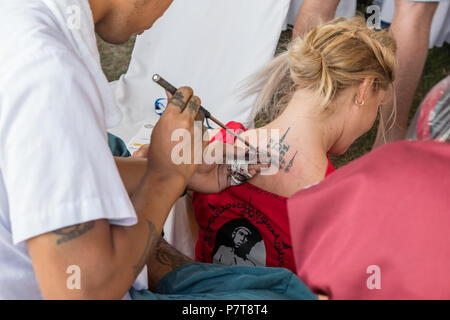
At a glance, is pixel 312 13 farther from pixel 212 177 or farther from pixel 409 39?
pixel 212 177

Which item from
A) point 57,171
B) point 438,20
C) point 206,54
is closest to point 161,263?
point 57,171

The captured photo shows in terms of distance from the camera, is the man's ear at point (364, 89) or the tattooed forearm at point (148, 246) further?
the man's ear at point (364, 89)

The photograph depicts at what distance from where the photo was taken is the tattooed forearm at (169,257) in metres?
1.19

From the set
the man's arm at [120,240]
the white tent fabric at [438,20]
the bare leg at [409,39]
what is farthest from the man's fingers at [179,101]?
the white tent fabric at [438,20]

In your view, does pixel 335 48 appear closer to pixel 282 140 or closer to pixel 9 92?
A: pixel 282 140

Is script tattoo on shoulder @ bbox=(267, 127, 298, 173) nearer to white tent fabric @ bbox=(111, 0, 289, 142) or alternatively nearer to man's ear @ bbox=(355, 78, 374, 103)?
man's ear @ bbox=(355, 78, 374, 103)

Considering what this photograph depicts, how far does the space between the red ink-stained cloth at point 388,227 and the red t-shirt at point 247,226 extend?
514 mm

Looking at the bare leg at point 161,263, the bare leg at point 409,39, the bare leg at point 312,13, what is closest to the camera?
the bare leg at point 161,263

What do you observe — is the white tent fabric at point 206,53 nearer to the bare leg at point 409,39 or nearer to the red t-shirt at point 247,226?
the bare leg at point 409,39

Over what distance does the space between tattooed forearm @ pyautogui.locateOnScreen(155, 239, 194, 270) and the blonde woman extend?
0.36 ft

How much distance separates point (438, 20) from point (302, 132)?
155cm

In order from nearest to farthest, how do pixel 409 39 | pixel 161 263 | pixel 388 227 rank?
pixel 388 227 < pixel 161 263 < pixel 409 39

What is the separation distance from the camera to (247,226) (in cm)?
119

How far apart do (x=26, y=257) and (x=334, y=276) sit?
1.67 feet
